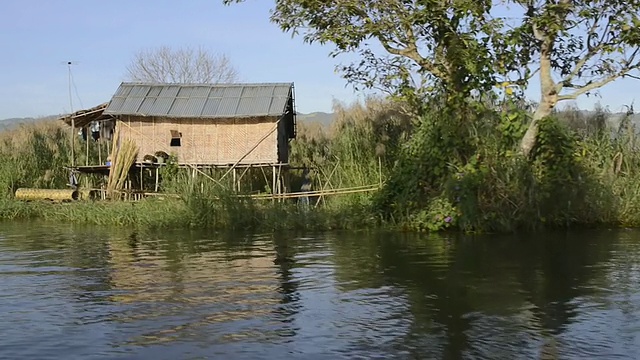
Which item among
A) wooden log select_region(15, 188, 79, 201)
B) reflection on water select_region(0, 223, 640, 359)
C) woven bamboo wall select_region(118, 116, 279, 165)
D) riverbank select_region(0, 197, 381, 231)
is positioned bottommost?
reflection on water select_region(0, 223, 640, 359)

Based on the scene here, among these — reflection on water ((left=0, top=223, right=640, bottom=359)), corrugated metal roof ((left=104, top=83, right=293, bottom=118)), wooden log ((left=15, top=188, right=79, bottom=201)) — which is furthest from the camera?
corrugated metal roof ((left=104, top=83, right=293, bottom=118))

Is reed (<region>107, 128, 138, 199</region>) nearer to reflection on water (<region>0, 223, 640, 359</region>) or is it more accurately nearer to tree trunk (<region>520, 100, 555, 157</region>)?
reflection on water (<region>0, 223, 640, 359</region>)

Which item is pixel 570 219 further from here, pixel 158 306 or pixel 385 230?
pixel 158 306

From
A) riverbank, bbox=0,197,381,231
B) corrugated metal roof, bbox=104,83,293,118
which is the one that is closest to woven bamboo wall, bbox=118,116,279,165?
corrugated metal roof, bbox=104,83,293,118

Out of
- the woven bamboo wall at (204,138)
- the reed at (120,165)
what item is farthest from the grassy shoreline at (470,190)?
the woven bamboo wall at (204,138)

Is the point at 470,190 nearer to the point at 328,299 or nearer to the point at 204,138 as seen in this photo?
the point at 328,299

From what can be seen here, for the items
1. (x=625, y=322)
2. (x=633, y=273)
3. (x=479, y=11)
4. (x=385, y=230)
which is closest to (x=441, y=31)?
(x=479, y=11)

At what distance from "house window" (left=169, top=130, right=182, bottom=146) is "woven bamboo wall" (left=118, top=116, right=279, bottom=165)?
8 cm

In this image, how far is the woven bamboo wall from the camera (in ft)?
77.4

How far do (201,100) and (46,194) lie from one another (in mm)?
5771

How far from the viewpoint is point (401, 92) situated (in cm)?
1691

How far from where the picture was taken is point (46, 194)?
71.6 ft

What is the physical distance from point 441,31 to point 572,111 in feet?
17.8

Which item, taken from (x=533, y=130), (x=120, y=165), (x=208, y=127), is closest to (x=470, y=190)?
(x=533, y=130)
